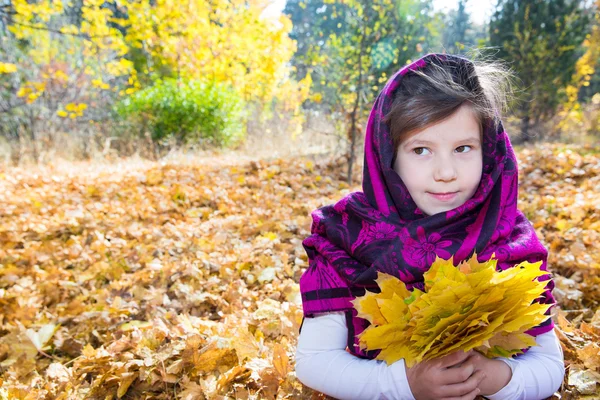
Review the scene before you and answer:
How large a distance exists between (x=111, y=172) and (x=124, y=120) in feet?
15.1

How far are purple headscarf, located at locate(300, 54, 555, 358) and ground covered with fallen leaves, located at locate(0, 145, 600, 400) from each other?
1.40 ft

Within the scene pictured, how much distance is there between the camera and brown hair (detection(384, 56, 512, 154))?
1.16 meters

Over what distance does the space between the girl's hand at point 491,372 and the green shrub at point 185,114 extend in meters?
7.90

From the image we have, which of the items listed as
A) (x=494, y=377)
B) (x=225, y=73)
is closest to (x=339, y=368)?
(x=494, y=377)

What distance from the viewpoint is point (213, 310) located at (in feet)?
7.66

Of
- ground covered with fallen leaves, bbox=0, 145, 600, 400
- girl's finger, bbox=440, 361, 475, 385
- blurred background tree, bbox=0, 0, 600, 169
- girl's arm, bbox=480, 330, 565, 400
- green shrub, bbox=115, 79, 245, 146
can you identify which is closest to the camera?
girl's finger, bbox=440, 361, 475, 385

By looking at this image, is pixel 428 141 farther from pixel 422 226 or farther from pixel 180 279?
pixel 180 279

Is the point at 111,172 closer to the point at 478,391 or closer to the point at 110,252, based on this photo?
the point at 110,252

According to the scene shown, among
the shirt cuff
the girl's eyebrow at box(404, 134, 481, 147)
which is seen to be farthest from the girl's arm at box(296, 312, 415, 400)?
the girl's eyebrow at box(404, 134, 481, 147)

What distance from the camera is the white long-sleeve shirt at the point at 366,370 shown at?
112 centimetres

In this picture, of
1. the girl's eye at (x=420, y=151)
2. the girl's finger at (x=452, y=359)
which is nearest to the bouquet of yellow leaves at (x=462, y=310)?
the girl's finger at (x=452, y=359)

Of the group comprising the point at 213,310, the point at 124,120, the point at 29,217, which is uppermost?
the point at 124,120

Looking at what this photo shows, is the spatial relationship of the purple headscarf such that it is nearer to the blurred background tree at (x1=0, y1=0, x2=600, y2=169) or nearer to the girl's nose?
the girl's nose

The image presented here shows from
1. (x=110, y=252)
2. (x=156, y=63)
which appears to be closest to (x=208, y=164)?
(x=110, y=252)
